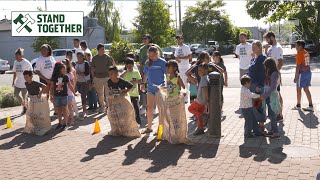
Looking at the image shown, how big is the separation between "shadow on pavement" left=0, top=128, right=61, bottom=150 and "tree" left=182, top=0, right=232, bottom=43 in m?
53.4

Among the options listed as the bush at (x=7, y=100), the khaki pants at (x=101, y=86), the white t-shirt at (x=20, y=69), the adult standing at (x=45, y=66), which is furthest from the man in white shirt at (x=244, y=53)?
the bush at (x=7, y=100)

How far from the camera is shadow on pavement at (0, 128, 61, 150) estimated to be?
738cm

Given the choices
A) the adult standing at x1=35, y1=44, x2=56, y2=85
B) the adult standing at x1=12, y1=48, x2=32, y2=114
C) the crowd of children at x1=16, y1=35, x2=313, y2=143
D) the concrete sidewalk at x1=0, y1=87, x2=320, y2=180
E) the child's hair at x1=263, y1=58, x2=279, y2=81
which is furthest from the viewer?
the adult standing at x1=12, y1=48, x2=32, y2=114

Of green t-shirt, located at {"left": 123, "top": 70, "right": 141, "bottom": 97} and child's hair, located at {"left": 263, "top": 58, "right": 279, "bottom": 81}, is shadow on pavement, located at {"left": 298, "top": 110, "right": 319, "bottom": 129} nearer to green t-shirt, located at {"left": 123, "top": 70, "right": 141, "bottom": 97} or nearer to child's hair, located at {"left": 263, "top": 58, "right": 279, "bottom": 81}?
child's hair, located at {"left": 263, "top": 58, "right": 279, "bottom": 81}

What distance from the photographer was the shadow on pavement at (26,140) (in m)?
7.38

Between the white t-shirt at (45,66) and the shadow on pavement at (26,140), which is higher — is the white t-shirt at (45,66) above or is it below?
above

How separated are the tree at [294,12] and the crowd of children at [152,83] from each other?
32.2m

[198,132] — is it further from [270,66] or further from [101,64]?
[101,64]

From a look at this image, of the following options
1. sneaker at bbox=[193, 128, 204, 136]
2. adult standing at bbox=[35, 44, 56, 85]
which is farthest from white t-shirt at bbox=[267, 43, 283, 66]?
adult standing at bbox=[35, 44, 56, 85]

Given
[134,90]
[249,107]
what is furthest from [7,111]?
[249,107]

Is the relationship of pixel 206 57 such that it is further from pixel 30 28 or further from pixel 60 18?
pixel 30 28

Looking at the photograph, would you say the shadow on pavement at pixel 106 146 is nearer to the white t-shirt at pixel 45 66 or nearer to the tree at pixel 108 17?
the white t-shirt at pixel 45 66

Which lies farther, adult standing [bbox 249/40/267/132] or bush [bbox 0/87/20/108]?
bush [bbox 0/87/20/108]

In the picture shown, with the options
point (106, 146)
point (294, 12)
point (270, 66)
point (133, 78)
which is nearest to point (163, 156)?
point (106, 146)
